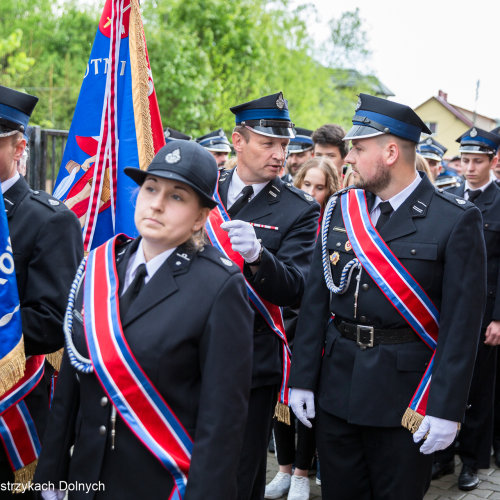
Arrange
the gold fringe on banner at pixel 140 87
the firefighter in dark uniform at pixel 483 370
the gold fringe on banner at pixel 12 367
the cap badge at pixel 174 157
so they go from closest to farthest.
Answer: the cap badge at pixel 174 157 < the gold fringe on banner at pixel 12 367 < the gold fringe on banner at pixel 140 87 < the firefighter in dark uniform at pixel 483 370

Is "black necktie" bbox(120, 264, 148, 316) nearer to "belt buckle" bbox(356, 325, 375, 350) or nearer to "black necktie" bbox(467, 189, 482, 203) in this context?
"belt buckle" bbox(356, 325, 375, 350)

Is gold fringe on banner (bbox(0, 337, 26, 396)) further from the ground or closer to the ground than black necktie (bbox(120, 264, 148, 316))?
closer to the ground

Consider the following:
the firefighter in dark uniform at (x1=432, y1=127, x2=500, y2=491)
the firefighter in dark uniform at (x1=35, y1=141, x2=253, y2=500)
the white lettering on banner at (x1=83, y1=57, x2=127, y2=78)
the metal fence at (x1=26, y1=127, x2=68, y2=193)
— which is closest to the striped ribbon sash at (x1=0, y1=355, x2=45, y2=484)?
the firefighter in dark uniform at (x1=35, y1=141, x2=253, y2=500)

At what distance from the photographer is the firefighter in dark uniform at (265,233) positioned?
340 cm

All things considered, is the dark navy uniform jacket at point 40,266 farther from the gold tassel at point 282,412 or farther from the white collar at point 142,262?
the gold tassel at point 282,412

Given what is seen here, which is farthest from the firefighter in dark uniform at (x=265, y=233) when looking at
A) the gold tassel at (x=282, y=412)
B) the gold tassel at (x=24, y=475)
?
the gold tassel at (x=24, y=475)

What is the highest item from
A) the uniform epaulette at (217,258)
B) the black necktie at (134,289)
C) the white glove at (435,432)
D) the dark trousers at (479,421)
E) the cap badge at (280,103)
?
the cap badge at (280,103)

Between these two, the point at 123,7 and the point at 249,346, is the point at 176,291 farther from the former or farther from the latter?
the point at 123,7

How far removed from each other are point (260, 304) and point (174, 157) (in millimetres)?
1356

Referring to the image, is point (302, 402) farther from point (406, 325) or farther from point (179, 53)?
point (179, 53)

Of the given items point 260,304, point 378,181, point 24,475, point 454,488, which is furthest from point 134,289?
point 454,488

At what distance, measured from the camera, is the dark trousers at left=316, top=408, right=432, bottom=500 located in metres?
3.06

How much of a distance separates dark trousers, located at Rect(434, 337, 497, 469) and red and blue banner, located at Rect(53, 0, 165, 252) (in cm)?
303

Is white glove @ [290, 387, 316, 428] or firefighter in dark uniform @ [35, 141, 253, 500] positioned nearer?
firefighter in dark uniform @ [35, 141, 253, 500]
